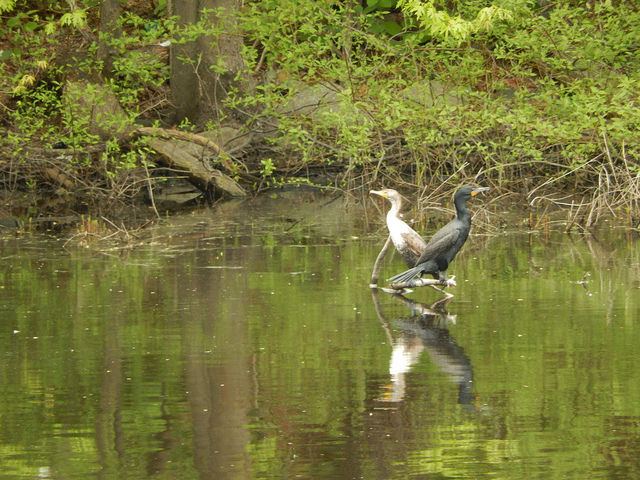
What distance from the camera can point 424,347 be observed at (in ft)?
31.0

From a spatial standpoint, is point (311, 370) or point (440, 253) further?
point (440, 253)

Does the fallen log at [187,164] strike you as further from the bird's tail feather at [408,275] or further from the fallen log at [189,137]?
the bird's tail feather at [408,275]

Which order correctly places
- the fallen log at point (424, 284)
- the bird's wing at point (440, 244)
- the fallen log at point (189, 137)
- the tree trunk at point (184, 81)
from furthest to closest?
1. the tree trunk at point (184, 81)
2. the fallen log at point (189, 137)
3. the fallen log at point (424, 284)
4. the bird's wing at point (440, 244)

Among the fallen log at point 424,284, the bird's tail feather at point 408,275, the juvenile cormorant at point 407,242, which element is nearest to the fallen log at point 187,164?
the juvenile cormorant at point 407,242

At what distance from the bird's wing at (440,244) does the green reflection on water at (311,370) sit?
1.36ft

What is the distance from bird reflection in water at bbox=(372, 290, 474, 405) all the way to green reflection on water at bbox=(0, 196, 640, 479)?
29mm

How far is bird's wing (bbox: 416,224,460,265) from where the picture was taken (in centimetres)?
1175

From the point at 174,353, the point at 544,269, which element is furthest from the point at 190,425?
the point at 544,269

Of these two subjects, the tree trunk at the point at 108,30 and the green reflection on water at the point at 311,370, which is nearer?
the green reflection on water at the point at 311,370

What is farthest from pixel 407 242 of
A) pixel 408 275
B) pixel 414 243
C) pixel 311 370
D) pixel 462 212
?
pixel 311 370

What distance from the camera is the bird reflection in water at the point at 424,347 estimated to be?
319 inches

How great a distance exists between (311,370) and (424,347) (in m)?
1.11

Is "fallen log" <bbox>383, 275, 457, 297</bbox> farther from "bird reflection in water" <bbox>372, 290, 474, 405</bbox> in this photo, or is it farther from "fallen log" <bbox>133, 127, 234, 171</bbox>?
"fallen log" <bbox>133, 127, 234, 171</bbox>

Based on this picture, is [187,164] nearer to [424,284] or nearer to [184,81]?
[184,81]
